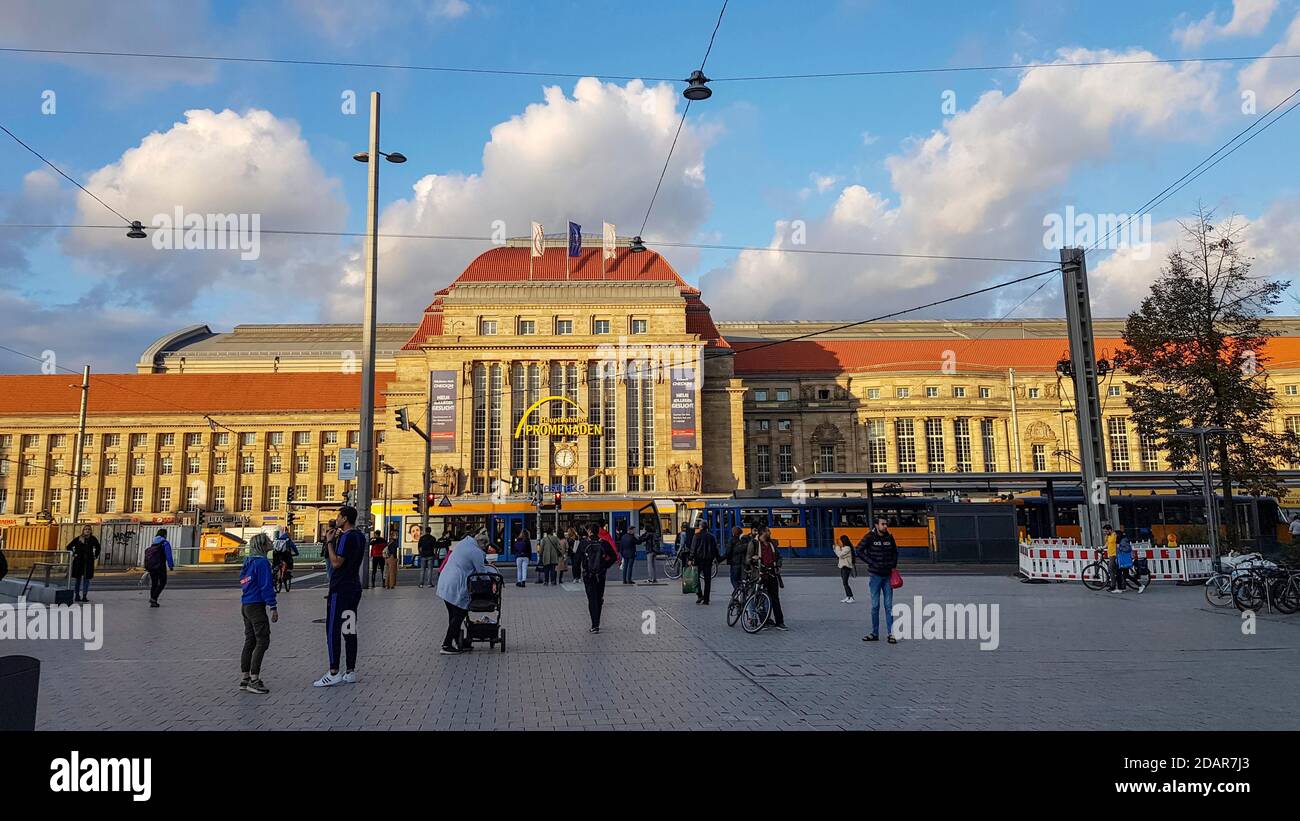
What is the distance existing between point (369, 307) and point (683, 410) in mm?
48111

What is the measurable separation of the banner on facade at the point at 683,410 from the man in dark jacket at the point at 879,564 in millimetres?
53762

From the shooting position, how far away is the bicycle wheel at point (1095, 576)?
21203mm

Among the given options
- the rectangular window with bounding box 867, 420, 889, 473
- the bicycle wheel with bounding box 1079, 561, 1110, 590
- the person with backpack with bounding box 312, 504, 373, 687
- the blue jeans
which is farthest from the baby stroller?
the rectangular window with bounding box 867, 420, 889, 473

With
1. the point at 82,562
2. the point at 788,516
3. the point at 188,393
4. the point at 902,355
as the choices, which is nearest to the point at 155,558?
the point at 82,562

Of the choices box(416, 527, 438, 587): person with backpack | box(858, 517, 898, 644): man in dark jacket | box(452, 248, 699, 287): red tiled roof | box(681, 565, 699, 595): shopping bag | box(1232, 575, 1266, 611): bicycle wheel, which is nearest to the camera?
box(858, 517, 898, 644): man in dark jacket

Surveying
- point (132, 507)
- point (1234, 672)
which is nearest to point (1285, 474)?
point (1234, 672)

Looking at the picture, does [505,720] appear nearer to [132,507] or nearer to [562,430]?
[562,430]

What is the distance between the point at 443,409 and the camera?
223ft

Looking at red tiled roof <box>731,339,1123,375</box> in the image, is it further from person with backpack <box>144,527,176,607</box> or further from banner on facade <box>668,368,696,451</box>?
person with backpack <box>144,527,176,607</box>

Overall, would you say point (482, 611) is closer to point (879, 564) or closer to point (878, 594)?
point (879, 564)

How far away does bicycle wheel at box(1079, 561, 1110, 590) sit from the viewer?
69.6 ft

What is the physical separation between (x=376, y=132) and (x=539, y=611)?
12.9m

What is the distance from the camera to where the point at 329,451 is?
84625mm

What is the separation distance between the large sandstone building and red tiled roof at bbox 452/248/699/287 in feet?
0.68
